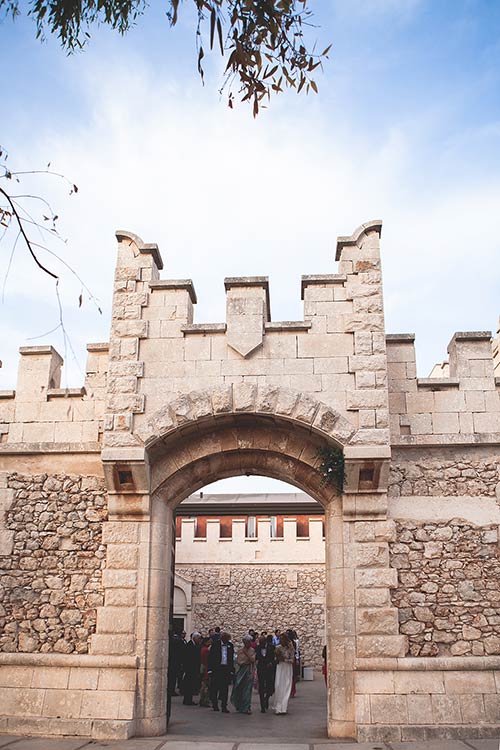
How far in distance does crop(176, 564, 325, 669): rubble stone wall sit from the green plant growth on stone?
508 inches

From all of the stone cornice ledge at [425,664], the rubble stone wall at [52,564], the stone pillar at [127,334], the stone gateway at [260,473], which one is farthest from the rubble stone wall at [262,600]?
the stone pillar at [127,334]

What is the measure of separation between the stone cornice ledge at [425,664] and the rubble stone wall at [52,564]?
307 centimetres

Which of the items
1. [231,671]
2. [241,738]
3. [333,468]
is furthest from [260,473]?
[231,671]

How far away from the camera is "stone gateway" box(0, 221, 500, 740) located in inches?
310

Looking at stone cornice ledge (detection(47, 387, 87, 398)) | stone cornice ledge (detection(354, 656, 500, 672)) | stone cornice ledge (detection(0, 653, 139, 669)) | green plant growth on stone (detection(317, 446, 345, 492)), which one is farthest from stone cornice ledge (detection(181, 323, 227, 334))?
stone cornice ledge (detection(354, 656, 500, 672))

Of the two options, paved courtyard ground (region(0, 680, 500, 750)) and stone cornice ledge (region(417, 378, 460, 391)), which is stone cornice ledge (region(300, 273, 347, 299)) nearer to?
stone cornice ledge (region(417, 378, 460, 391))

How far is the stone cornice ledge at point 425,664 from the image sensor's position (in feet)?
25.4

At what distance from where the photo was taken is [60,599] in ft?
27.7

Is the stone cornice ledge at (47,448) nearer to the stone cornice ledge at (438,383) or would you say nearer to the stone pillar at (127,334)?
the stone pillar at (127,334)

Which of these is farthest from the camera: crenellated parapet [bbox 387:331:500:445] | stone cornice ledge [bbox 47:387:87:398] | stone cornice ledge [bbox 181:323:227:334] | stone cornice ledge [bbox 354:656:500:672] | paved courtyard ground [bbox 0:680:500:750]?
stone cornice ledge [bbox 47:387:87:398]

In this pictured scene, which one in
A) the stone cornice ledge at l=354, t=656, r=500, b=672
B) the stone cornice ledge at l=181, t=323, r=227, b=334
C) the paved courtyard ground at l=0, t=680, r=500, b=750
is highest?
the stone cornice ledge at l=181, t=323, r=227, b=334

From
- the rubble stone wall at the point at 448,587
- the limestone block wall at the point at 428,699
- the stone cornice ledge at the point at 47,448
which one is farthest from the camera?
the stone cornice ledge at the point at 47,448

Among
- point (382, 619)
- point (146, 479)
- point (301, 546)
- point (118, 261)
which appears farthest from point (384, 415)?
point (301, 546)

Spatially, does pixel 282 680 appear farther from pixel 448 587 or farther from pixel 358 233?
pixel 358 233
